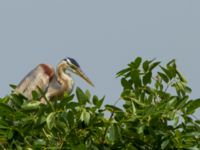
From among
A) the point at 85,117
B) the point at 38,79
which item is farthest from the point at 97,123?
the point at 38,79

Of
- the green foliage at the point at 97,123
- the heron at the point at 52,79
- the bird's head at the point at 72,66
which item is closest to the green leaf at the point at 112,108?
the green foliage at the point at 97,123

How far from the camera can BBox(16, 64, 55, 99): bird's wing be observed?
12.1 metres

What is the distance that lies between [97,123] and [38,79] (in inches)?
229

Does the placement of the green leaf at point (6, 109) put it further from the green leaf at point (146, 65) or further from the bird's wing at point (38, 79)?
the bird's wing at point (38, 79)

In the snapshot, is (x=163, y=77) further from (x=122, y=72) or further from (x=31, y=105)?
(x=31, y=105)

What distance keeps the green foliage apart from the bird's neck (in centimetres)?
515

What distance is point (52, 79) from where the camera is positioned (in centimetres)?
1240

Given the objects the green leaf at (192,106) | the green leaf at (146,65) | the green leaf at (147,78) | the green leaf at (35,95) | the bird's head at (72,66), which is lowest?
the green leaf at (192,106)

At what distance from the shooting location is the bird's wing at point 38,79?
12109mm

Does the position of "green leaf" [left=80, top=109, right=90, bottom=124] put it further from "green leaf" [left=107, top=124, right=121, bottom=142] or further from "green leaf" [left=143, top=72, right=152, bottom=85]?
"green leaf" [left=143, top=72, right=152, bottom=85]

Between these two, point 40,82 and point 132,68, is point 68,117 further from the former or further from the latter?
point 40,82

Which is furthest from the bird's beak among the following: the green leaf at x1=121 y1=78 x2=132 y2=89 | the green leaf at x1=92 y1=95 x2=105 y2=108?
the green leaf at x1=92 y1=95 x2=105 y2=108

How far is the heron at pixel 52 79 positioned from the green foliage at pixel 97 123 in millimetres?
4962

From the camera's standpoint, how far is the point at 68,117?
638 cm
